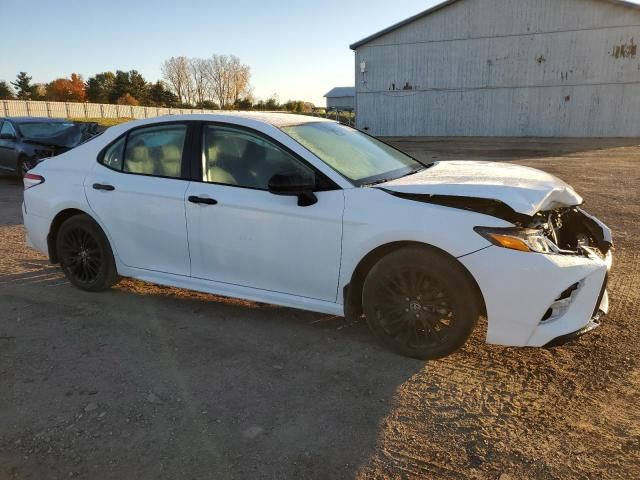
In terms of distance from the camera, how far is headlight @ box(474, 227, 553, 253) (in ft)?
9.47

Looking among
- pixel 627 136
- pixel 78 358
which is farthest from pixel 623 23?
pixel 78 358

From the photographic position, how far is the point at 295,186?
338 centimetres

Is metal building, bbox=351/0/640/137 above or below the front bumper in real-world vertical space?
above

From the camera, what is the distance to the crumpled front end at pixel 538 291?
2867mm

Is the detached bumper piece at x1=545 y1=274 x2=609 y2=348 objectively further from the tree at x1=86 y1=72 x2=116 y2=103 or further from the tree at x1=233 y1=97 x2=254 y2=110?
the tree at x1=86 y1=72 x2=116 y2=103

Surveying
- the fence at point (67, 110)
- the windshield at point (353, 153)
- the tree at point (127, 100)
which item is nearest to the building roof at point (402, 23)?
the fence at point (67, 110)

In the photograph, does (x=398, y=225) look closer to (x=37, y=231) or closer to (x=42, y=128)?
(x=37, y=231)

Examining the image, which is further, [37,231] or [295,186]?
[37,231]

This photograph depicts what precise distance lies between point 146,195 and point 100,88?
3631 inches

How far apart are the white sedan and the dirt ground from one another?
0.31m

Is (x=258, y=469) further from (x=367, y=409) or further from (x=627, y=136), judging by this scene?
(x=627, y=136)

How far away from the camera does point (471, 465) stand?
2338mm

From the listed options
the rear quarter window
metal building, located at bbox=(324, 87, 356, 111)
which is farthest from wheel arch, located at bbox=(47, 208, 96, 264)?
metal building, located at bbox=(324, 87, 356, 111)

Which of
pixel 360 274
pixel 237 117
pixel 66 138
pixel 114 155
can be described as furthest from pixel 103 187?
pixel 66 138
